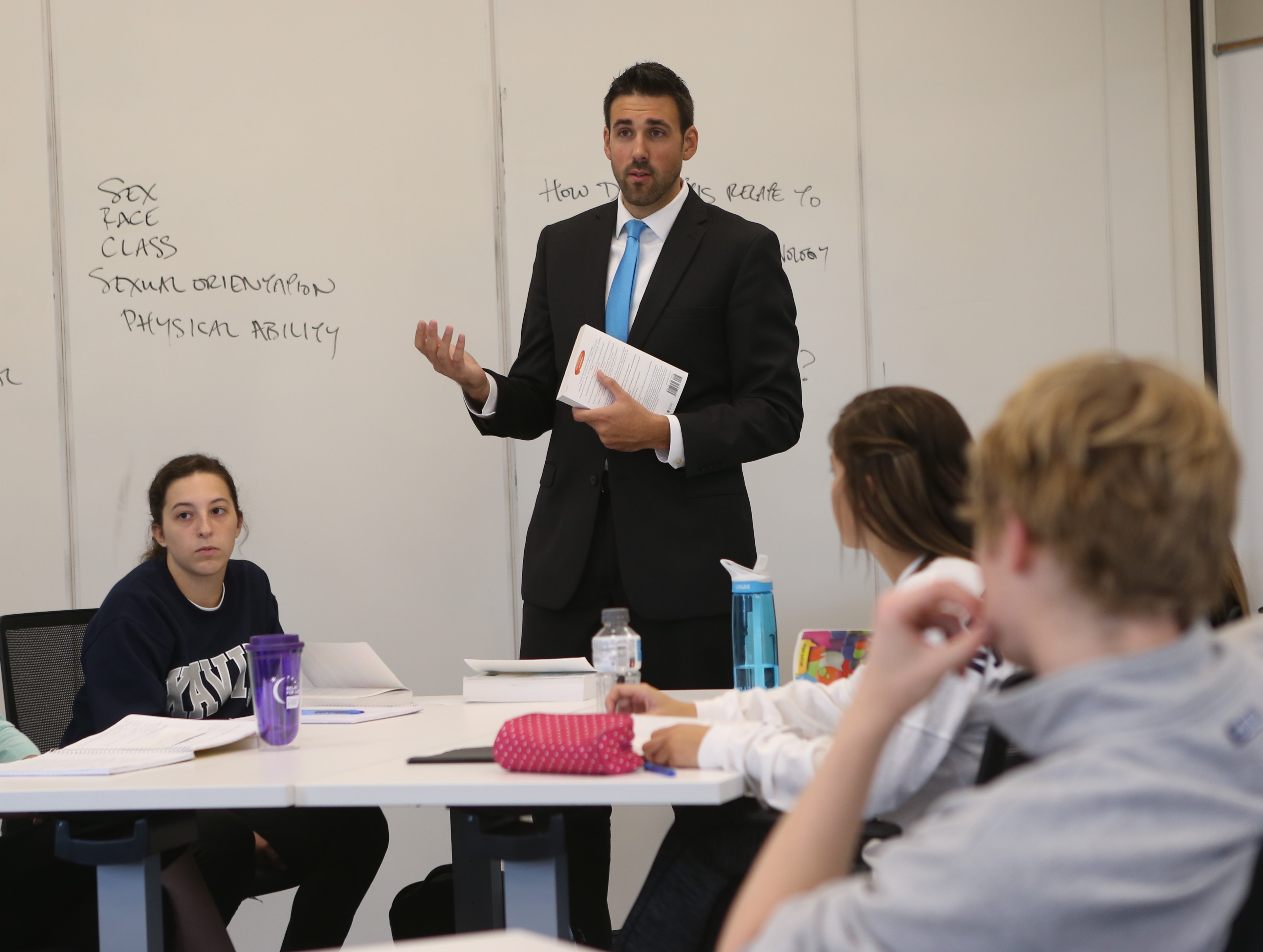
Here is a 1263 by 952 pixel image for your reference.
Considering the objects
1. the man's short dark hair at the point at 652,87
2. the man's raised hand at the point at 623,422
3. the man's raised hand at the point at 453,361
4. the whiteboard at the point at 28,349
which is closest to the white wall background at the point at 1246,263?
the man's short dark hair at the point at 652,87

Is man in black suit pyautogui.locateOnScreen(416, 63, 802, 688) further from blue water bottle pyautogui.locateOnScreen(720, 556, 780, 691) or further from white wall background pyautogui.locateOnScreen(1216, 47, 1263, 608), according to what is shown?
white wall background pyautogui.locateOnScreen(1216, 47, 1263, 608)

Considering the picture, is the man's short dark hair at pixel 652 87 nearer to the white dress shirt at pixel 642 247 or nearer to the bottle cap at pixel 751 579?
the white dress shirt at pixel 642 247

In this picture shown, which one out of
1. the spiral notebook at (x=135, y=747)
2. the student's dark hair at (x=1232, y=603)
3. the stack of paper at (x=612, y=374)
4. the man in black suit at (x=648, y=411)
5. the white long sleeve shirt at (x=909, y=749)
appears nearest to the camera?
the white long sleeve shirt at (x=909, y=749)

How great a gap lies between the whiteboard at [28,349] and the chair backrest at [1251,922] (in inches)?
124

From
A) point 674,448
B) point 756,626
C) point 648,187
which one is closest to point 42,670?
point 674,448

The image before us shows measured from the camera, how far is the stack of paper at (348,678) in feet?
7.09

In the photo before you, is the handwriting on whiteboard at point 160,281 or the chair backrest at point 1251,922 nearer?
the chair backrest at point 1251,922

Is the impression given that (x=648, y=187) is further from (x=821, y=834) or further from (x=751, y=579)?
(x=821, y=834)

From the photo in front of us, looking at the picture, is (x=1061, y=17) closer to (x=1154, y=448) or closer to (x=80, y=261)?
(x=80, y=261)

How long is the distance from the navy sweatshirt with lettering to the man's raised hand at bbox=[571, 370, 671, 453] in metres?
0.79

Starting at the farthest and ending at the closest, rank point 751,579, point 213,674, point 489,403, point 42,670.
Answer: point 489,403 → point 42,670 → point 213,674 → point 751,579

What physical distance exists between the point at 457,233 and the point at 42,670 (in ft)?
5.37

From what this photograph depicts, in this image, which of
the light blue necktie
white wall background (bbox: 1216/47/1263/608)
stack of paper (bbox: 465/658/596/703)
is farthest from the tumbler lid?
white wall background (bbox: 1216/47/1263/608)

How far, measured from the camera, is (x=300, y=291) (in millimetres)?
3334
